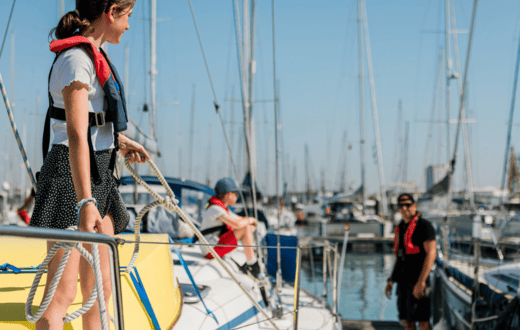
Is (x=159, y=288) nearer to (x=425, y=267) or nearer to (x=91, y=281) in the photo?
(x=91, y=281)

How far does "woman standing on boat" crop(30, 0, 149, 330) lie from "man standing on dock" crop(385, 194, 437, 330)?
3928mm

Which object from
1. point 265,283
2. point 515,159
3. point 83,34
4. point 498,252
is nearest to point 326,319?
point 265,283

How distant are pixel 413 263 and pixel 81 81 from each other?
14.4 ft

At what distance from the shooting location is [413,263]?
5039 millimetres

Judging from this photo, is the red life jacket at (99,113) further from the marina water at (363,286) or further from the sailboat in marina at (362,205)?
the sailboat in marina at (362,205)

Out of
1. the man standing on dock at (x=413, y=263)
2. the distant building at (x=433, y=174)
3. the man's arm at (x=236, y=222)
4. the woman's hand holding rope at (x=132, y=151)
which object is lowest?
the distant building at (x=433, y=174)

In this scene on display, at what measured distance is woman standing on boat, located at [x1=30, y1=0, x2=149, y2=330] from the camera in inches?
57.8

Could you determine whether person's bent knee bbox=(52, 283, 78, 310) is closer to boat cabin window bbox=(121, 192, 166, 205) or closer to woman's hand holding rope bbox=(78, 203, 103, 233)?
woman's hand holding rope bbox=(78, 203, 103, 233)

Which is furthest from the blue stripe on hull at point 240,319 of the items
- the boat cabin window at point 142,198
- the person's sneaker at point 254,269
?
the boat cabin window at point 142,198

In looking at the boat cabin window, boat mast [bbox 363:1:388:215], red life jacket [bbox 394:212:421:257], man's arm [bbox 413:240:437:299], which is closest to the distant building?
boat mast [bbox 363:1:388:215]

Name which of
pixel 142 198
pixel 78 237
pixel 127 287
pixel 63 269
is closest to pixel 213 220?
pixel 142 198

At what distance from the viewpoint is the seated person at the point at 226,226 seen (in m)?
4.53

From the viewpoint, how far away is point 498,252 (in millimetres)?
5492

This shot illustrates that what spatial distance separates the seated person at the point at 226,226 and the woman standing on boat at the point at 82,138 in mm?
2879
